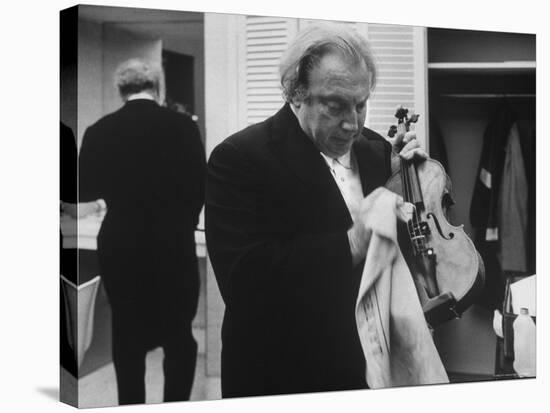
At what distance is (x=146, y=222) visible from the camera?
523 cm

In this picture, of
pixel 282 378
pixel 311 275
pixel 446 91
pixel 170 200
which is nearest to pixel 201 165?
pixel 170 200

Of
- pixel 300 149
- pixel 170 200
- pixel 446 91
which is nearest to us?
pixel 170 200

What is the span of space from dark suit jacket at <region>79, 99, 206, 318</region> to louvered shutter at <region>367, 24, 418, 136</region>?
3.58ft

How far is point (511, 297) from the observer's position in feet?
20.5

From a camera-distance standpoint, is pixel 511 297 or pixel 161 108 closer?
pixel 161 108

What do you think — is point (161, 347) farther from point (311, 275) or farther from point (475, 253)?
point (475, 253)

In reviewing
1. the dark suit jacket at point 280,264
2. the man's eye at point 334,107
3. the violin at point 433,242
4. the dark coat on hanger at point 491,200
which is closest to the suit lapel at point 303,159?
the dark suit jacket at point 280,264

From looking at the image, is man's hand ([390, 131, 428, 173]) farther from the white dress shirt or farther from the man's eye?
the man's eye

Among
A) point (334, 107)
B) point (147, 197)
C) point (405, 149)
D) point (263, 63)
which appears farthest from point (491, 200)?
point (147, 197)

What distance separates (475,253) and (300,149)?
1.26 meters

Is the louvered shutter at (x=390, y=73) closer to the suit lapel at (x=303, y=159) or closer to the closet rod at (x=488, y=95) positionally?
the closet rod at (x=488, y=95)

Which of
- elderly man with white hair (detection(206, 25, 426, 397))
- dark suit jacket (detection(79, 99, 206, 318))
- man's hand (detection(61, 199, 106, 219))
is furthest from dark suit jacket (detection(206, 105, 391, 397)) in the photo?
man's hand (detection(61, 199, 106, 219))

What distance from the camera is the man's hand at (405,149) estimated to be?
232 inches

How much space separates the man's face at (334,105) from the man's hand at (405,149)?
251 mm
